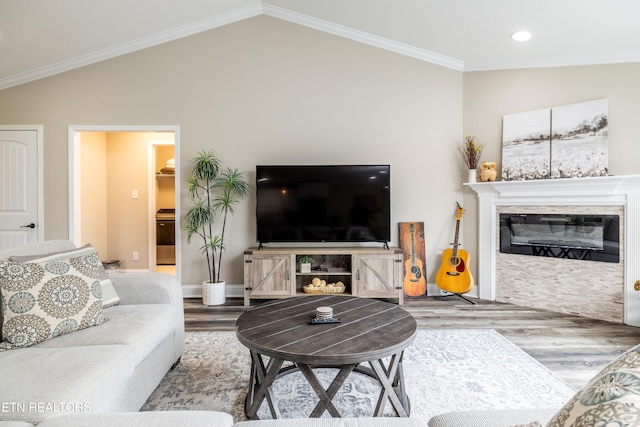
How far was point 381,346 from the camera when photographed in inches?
62.2

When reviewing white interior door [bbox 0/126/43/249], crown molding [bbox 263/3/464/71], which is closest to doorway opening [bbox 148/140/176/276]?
white interior door [bbox 0/126/43/249]

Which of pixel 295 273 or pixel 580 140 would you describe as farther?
pixel 295 273

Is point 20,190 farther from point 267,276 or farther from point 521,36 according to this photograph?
point 521,36

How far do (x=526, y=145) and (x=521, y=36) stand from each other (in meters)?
1.13

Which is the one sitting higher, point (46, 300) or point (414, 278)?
Result: point (46, 300)

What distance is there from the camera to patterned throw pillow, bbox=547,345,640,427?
0.52 meters

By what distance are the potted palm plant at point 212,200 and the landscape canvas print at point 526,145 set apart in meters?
3.10

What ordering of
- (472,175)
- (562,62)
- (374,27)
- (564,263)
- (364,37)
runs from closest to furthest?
(564,263) < (562,62) < (374,27) < (472,175) < (364,37)

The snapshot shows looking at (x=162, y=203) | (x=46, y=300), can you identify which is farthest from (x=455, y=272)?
(x=162, y=203)

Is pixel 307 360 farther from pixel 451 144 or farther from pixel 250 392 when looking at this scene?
pixel 451 144

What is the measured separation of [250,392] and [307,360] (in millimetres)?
550

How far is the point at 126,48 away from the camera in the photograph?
4.01m

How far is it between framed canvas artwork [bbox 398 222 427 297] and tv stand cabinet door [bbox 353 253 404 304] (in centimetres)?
37

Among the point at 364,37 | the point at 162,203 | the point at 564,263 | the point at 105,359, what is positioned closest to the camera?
the point at 105,359
